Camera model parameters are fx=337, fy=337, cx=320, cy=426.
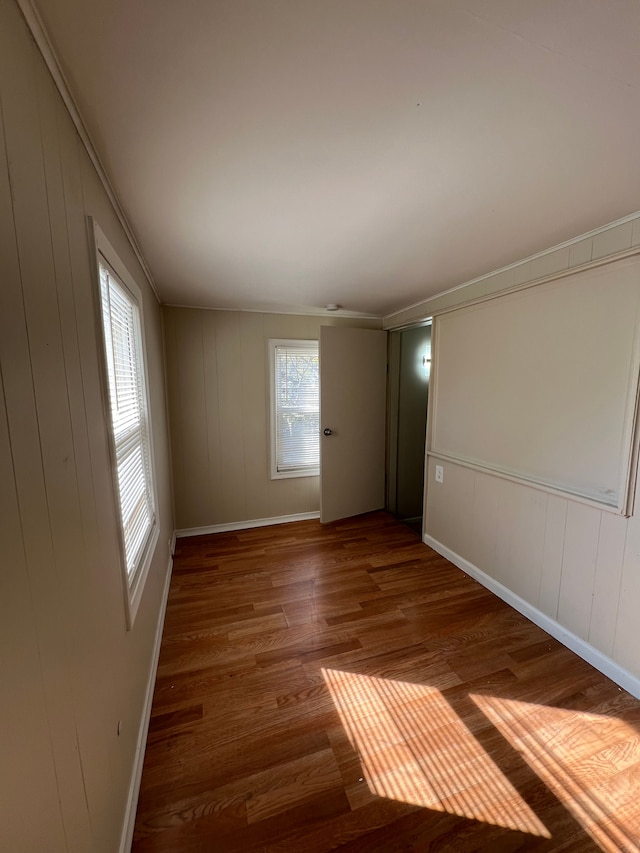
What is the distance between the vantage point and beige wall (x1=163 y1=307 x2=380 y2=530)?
3174 mm

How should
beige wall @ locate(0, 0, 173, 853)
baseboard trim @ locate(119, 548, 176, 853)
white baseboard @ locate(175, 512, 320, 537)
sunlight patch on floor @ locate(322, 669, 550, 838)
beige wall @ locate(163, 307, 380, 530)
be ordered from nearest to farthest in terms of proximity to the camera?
1. beige wall @ locate(0, 0, 173, 853)
2. baseboard trim @ locate(119, 548, 176, 853)
3. sunlight patch on floor @ locate(322, 669, 550, 838)
4. beige wall @ locate(163, 307, 380, 530)
5. white baseboard @ locate(175, 512, 320, 537)

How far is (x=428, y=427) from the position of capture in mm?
3053

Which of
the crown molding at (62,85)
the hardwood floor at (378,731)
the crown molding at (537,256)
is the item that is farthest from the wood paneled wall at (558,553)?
the crown molding at (62,85)

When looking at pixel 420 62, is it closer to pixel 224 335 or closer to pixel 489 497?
pixel 489 497

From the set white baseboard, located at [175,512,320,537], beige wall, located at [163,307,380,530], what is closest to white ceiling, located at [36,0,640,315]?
beige wall, located at [163,307,380,530]

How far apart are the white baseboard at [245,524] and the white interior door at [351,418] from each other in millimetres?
312

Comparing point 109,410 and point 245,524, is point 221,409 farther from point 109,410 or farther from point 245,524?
point 109,410

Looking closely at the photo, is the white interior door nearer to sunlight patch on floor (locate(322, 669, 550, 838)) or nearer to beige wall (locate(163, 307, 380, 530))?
beige wall (locate(163, 307, 380, 530))

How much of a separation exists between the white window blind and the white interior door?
5.87ft

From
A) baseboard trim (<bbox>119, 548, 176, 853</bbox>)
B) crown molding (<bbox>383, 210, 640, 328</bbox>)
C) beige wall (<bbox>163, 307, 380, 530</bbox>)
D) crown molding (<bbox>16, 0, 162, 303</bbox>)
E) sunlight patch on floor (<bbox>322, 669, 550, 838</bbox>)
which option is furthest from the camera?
beige wall (<bbox>163, 307, 380, 530</bbox>)

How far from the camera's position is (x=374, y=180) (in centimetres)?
126

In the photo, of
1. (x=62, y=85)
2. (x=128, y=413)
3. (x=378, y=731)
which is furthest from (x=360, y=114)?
(x=378, y=731)

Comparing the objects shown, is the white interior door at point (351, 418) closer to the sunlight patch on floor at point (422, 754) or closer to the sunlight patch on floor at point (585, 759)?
the sunlight patch on floor at point (422, 754)

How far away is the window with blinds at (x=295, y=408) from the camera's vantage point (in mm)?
3479
